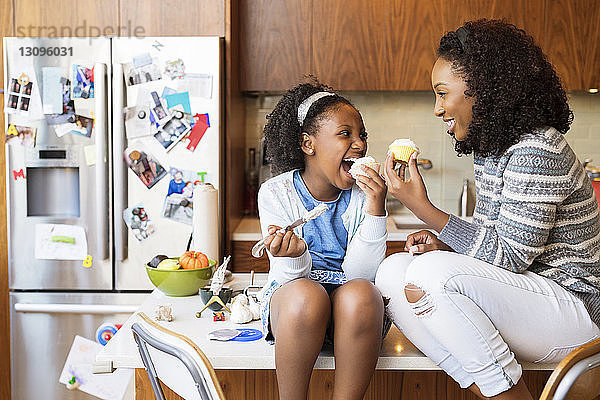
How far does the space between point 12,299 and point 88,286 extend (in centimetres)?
33

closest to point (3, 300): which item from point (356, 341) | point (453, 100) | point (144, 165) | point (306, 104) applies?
point (144, 165)

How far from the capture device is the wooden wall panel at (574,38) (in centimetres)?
334

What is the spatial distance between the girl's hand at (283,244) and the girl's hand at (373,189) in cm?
25

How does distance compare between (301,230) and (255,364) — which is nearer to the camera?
(255,364)

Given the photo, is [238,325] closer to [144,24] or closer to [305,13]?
[144,24]

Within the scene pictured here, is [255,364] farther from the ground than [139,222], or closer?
closer

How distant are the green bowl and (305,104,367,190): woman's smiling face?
0.43 metres

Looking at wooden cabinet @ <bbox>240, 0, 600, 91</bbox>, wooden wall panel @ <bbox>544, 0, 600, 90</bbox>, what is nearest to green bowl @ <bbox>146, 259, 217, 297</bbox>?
wooden cabinet @ <bbox>240, 0, 600, 91</bbox>

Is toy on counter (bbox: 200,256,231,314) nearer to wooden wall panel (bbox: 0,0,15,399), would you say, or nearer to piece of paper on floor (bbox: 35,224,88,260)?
piece of paper on floor (bbox: 35,224,88,260)

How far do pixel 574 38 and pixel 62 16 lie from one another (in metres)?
2.29

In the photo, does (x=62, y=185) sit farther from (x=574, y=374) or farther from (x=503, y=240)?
(x=574, y=374)

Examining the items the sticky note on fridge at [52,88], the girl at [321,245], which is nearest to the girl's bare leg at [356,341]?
the girl at [321,245]

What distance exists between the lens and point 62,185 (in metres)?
3.05

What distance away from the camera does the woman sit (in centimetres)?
148
